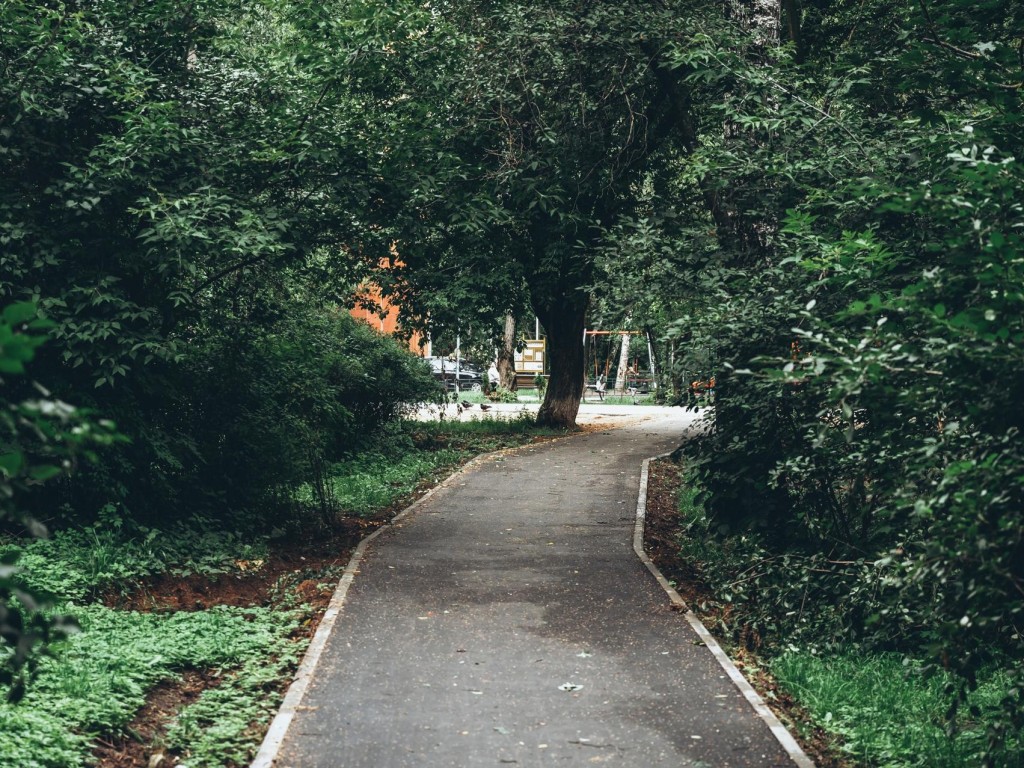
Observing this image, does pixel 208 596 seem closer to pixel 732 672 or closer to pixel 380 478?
pixel 732 672

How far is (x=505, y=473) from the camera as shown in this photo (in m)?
16.8

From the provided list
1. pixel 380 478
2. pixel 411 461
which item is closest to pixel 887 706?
pixel 380 478

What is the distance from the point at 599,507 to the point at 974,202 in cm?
940

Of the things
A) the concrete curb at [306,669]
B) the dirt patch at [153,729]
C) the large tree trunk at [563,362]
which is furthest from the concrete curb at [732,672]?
the large tree trunk at [563,362]

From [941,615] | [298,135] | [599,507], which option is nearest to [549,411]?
[599,507]

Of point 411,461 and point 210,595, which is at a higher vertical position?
point 411,461

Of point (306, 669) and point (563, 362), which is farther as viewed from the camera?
point (563, 362)

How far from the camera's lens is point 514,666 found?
7.30 meters

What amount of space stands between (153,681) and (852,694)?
4462 mm

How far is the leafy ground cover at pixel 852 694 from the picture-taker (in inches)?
229

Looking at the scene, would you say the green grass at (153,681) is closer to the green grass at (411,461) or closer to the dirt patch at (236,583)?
the dirt patch at (236,583)

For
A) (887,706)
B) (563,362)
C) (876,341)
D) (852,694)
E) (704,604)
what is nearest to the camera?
(876,341)

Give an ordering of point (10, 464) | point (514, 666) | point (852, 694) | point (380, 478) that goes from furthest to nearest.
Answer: point (380, 478), point (514, 666), point (852, 694), point (10, 464)

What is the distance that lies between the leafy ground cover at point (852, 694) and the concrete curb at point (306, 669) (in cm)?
298
